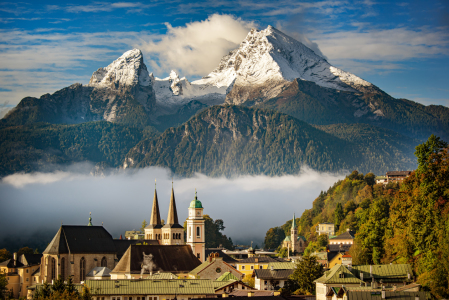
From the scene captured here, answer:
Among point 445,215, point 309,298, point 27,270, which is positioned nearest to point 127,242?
point 27,270

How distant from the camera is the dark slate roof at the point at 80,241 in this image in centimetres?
16000

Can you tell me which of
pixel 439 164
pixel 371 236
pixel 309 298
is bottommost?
pixel 309 298

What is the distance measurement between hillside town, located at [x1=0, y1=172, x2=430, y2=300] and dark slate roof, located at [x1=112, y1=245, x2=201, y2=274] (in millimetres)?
180

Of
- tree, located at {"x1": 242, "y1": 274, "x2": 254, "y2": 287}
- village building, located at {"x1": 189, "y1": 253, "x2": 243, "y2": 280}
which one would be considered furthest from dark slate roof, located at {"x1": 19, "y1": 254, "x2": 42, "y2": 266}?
tree, located at {"x1": 242, "y1": 274, "x2": 254, "y2": 287}

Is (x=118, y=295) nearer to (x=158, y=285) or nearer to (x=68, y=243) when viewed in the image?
(x=158, y=285)

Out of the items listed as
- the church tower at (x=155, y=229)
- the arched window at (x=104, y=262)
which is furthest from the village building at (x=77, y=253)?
the church tower at (x=155, y=229)

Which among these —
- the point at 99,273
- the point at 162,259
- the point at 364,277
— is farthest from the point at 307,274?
the point at 99,273

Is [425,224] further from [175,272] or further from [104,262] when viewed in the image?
[104,262]

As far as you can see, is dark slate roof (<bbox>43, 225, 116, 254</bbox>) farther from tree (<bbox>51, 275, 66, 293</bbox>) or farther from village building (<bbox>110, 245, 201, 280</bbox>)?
tree (<bbox>51, 275, 66, 293</bbox>)

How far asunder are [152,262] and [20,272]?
37.9 m

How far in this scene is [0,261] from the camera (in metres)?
180

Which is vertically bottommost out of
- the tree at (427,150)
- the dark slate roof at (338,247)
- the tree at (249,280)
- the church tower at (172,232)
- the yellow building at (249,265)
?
the tree at (249,280)

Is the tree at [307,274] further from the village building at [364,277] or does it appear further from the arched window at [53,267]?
the arched window at [53,267]

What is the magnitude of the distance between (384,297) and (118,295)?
38283 mm
